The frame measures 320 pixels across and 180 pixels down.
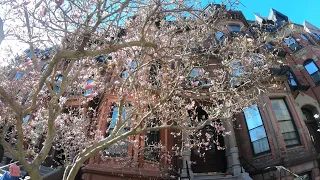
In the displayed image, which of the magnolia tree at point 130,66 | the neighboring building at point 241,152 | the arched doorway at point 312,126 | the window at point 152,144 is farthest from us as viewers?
the arched doorway at point 312,126

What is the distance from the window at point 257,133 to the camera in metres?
11.9

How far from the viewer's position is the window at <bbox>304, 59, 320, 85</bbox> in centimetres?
1678

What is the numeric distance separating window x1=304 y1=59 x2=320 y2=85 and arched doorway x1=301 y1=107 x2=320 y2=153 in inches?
97.0

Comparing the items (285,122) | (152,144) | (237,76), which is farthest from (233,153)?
(237,76)

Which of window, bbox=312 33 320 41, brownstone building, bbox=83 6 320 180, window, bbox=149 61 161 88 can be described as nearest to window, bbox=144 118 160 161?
brownstone building, bbox=83 6 320 180

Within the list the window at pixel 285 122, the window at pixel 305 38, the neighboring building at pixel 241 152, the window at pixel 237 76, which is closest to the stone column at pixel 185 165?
the neighboring building at pixel 241 152

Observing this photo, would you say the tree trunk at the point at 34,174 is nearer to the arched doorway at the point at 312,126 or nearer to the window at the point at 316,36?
the arched doorway at the point at 312,126

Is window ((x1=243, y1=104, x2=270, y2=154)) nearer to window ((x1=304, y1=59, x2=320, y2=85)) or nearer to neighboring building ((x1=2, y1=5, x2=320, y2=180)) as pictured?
neighboring building ((x1=2, y1=5, x2=320, y2=180))

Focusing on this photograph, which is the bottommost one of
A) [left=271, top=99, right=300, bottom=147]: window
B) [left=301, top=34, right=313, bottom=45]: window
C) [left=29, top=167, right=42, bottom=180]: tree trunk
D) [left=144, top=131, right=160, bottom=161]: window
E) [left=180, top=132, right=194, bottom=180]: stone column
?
[left=29, top=167, right=42, bottom=180]: tree trunk

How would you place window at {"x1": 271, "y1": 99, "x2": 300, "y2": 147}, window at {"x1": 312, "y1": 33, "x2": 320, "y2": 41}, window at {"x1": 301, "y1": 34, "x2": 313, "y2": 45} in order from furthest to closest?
window at {"x1": 312, "y1": 33, "x2": 320, "y2": 41}, window at {"x1": 301, "y1": 34, "x2": 313, "y2": 45}, window at {"x1": 271, "y1": 99, "x2": 300, "y2": 147}

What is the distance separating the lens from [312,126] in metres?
15.3

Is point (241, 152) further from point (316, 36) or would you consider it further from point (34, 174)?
A: point (316, 36)

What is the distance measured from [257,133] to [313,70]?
9.07 m

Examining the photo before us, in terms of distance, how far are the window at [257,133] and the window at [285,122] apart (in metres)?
1.15
